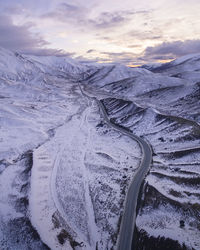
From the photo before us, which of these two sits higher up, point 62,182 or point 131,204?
point 62,182

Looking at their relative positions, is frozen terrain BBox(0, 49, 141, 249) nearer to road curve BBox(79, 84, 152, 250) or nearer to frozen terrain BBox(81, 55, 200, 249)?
road curve BBox(79, 84, 152, 250)

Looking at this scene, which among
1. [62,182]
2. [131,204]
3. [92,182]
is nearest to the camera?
[131,204]

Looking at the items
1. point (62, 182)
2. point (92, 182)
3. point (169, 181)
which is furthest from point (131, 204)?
point (62, 182)

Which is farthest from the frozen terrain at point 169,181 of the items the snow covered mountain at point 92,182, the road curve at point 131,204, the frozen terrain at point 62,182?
the frozen terrain at point 62,182

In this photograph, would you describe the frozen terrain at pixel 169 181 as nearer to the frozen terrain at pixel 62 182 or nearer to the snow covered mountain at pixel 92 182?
the snow covered mountain at pixel 92 182

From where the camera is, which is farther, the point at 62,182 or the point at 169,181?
the point at 62,182

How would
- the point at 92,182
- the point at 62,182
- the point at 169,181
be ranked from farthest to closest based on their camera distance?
the point at 62,182 < the point at 92,182 < the point at 169,181

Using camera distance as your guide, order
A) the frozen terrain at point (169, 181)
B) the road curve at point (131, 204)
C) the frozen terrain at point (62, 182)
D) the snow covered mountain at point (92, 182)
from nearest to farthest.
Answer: the frozen terrain at point (169, 181) → the road curve at point (131, 204) → the snow covered mountain at point (92, 182) → the frozen terrain at point (62, 182)

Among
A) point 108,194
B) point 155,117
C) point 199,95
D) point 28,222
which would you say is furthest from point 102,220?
point 199,95

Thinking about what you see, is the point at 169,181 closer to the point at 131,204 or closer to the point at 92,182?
the point at 131,204

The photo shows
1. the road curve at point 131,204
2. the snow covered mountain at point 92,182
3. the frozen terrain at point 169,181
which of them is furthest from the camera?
the snow covered mountain at point 92,182

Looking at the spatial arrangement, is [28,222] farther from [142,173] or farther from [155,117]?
[155,117]
